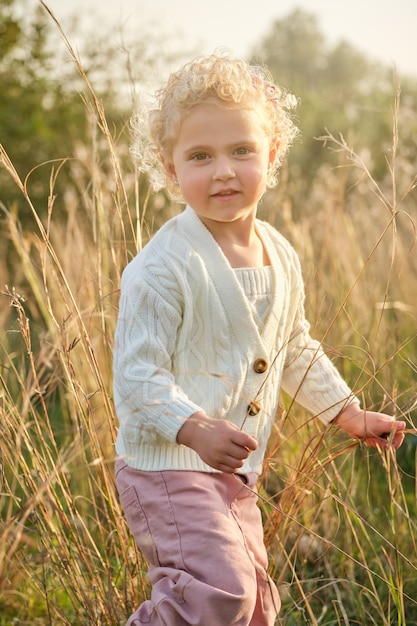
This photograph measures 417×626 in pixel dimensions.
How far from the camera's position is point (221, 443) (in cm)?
154

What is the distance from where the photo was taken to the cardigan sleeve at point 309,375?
2037 millimetres

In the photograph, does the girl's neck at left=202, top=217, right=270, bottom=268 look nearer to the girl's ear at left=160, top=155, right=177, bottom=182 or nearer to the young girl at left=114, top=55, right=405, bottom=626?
the young girl at left=114, top=55, right=405, bottom=626

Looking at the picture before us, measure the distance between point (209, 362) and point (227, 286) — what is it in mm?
172

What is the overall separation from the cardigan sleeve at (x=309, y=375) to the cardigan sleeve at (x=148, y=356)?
395mm

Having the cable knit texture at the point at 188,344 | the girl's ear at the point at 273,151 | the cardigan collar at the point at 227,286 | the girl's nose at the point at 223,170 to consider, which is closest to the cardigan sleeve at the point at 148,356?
the cable knit texture at the point at 188,344

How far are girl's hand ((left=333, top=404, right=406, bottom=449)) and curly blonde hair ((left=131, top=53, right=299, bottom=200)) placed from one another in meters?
0.67

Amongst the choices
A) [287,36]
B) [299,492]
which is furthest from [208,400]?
[287,36]

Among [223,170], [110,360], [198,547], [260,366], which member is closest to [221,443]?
[198,547]

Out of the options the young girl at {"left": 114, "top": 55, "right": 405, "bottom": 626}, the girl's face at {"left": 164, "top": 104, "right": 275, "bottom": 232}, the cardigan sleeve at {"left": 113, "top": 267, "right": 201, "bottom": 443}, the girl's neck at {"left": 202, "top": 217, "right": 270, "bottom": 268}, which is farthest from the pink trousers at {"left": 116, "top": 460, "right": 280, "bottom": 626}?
the girl's face at {"left": 164, "top": 104, "right": 275, "bottom": 232}

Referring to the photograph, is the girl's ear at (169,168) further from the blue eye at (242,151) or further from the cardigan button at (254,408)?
the cardigan button at (254,408)

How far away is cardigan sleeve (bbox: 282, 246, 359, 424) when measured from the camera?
2037 millimetres

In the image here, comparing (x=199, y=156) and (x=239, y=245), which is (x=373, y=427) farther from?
(x=199, y=156)

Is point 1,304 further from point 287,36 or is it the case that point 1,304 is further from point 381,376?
point 287,36

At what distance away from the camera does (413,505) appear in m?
2.81
